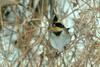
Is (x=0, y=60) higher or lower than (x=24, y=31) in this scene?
lower

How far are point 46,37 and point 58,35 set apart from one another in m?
0.11

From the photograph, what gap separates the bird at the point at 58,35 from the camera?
202 centimetres

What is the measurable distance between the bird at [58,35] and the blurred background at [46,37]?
0.04ft

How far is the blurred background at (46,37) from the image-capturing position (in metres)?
2.12

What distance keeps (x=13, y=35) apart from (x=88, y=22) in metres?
0.43

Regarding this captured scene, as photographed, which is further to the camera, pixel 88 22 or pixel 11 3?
pixel 11 3

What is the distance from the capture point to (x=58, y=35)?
2.05 metres

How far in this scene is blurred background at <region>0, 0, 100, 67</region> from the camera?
212 cm

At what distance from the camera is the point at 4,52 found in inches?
85.4

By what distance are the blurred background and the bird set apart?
1 cm

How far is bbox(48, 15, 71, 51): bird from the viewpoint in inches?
79.7

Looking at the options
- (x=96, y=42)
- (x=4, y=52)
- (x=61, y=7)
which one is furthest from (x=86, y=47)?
(x=4, y=52)

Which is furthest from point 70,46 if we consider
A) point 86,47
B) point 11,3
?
point 11,3

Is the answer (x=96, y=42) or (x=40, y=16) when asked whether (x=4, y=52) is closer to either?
(x=40, y=16)
